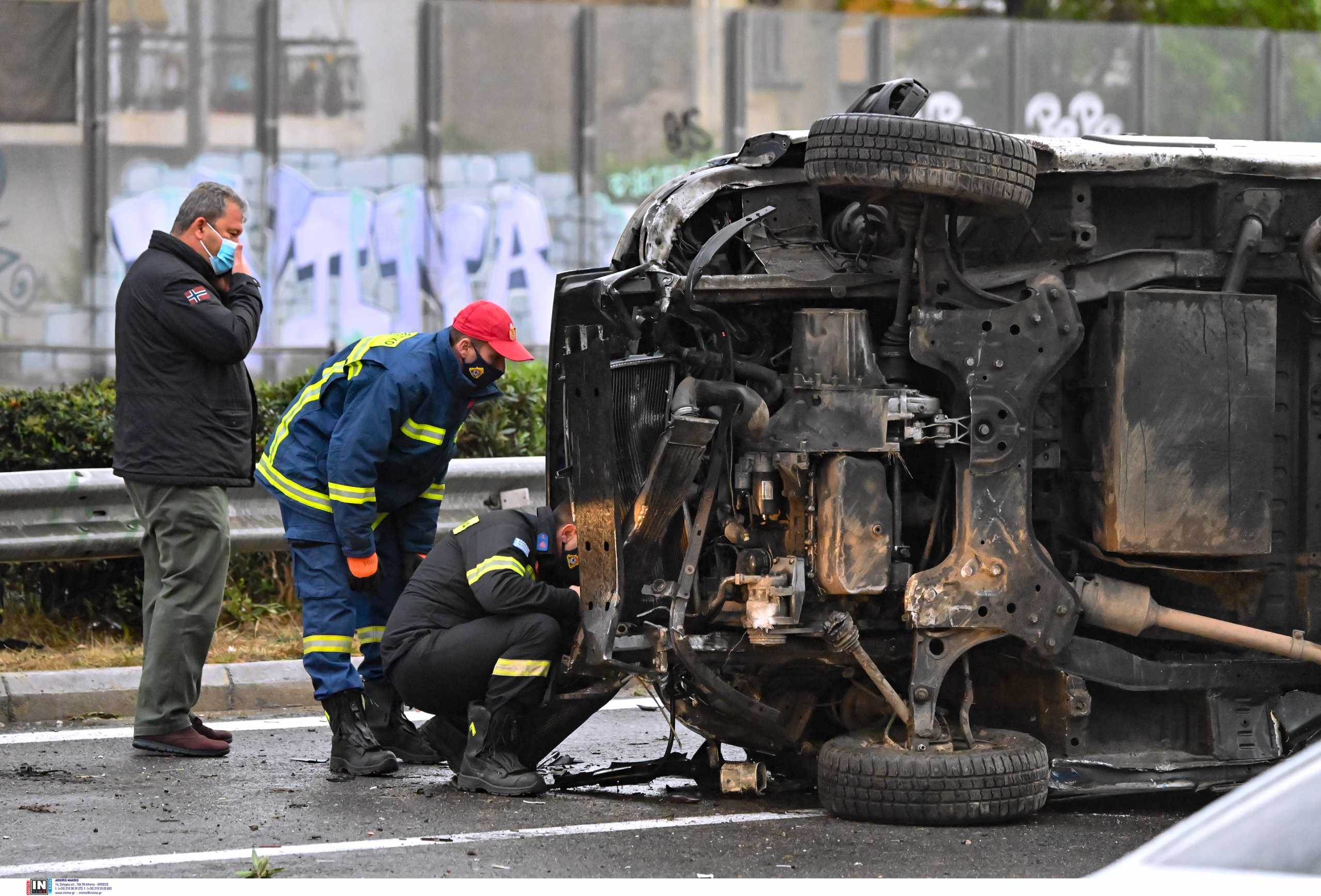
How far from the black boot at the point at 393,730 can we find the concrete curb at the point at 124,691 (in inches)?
38.4

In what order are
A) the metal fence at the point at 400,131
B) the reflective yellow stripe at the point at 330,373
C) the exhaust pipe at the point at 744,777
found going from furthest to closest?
the metal fence at the point at 400,131, the reflective yellow stripe at the point at 330,373, the exhaust pipe at the point at 744,777

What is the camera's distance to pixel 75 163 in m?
12.2

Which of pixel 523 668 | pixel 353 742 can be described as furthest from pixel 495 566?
pixel 353 742

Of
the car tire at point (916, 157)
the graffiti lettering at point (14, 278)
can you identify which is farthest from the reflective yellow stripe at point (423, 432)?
the graffiti lettering at point (14, 278)

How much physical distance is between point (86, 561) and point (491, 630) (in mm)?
2999

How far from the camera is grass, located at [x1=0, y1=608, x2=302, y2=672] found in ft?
24.8

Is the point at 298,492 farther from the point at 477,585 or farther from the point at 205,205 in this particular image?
the point at 205,205

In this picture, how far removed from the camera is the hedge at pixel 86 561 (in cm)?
793

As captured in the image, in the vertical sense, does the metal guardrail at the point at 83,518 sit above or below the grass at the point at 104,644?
above

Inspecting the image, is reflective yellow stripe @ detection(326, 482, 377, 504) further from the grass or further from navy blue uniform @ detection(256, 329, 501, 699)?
the grass

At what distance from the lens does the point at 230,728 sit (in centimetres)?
699

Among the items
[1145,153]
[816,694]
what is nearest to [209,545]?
[816,694]

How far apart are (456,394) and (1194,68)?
10.1m

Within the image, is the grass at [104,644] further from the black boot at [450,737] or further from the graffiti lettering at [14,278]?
the graffiti lettering at [14,278]
